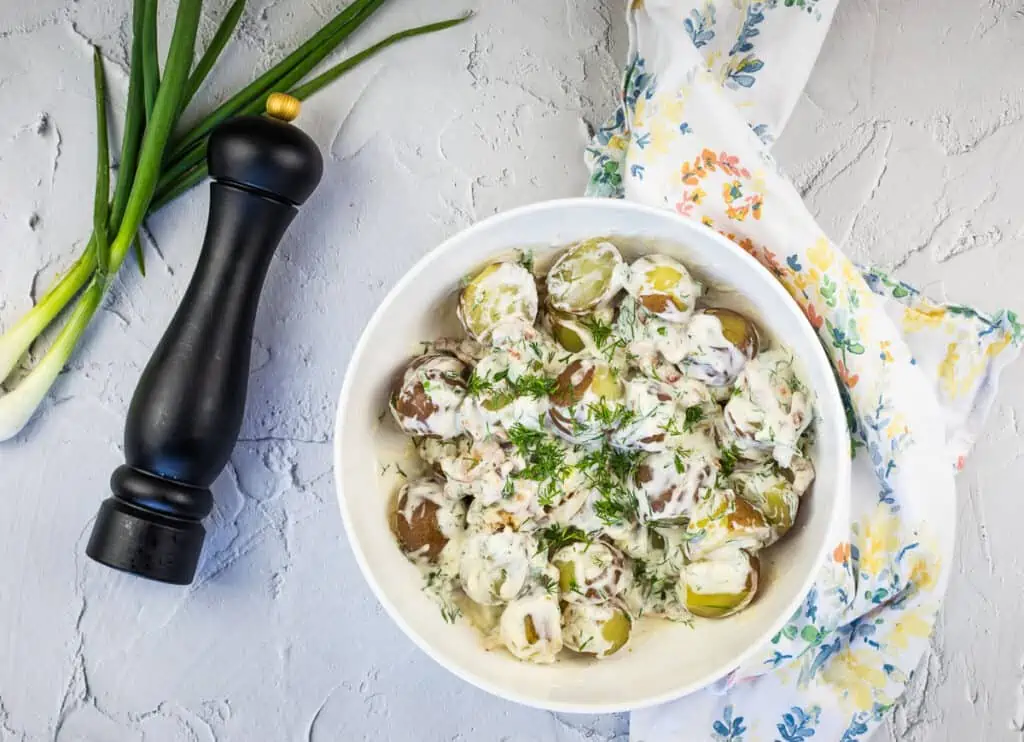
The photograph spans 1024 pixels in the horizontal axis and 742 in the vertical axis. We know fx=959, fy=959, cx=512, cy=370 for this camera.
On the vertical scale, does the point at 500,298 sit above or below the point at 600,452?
above

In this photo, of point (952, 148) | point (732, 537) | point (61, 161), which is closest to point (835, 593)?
point (732, 537)

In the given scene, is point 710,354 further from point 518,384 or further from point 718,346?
point 518,384

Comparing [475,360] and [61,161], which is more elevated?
[61,161]

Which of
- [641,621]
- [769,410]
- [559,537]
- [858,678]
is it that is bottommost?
[858,678]

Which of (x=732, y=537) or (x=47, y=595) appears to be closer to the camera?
(x=732, y=537)

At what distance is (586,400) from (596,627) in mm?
221

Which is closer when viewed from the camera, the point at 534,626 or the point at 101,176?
the point at 534,626

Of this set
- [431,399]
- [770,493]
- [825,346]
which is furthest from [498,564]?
[825,346]

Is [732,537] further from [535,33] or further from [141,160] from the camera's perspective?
[141,160]

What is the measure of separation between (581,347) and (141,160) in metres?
0.50

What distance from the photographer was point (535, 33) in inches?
43.7

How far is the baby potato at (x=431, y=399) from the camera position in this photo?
0.93m

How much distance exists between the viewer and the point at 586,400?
2.97 feet

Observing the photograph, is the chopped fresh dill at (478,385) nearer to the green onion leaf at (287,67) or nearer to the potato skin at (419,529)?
the potato skin at (419,529)
